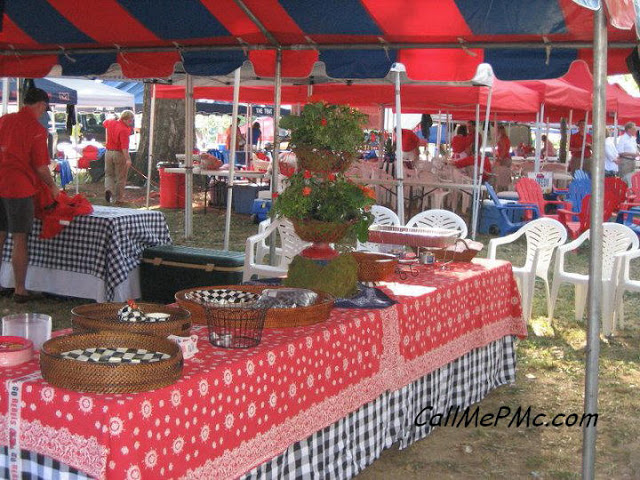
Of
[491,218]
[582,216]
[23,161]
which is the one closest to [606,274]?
[582,216]

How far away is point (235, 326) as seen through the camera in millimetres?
2891

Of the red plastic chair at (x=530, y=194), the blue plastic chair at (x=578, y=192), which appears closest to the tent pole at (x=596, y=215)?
the red plastic chair at (x=530, y=194)

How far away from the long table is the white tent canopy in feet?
40.7

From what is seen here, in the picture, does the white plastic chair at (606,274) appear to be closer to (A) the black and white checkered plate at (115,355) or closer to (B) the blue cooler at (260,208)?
(A) the black and white checkered plate at (115,355)

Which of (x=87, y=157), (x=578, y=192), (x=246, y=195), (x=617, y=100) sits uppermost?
(x=617, y=100)

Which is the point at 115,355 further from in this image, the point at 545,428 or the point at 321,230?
the point at 545,428

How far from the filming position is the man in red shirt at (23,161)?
613 cm

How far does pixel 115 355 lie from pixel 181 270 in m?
3.96

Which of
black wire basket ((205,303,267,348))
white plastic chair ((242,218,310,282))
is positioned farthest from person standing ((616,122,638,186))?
black wire basket ((205,303,267,348))

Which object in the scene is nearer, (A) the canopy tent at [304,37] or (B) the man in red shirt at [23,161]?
(A) the canopy tent at [304,37]

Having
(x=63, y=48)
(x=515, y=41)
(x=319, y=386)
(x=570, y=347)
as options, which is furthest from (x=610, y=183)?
(x=319, y=386)

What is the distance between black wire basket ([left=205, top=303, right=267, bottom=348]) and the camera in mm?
2875
